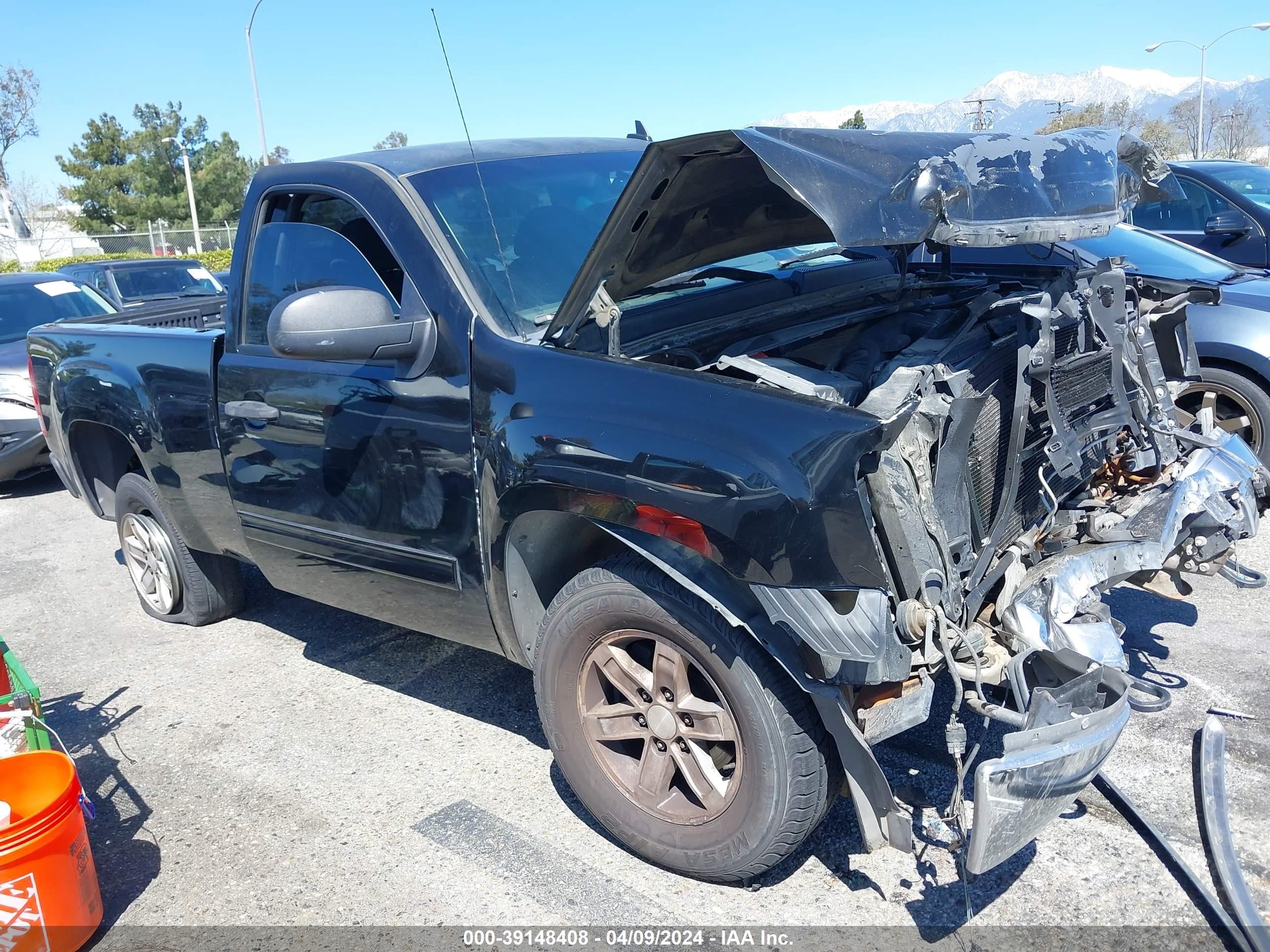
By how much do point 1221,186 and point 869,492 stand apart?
626cm

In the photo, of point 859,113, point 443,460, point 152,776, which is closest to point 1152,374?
point 443,460

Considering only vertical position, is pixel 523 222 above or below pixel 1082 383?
above

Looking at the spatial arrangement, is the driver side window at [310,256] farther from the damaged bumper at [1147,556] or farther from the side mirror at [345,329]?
the damaged bumper at [1147,556]

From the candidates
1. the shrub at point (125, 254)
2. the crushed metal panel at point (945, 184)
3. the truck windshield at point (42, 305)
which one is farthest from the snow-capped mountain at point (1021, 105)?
the shrub at point (125, 254)

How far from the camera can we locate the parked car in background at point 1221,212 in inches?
262

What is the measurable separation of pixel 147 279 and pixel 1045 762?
13.0m

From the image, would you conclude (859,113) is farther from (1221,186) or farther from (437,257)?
(437,257)

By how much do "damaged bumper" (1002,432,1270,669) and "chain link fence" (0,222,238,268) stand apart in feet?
105

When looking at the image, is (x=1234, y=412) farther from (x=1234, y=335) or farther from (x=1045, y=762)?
(x=1045, y=762)

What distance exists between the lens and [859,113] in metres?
45.8

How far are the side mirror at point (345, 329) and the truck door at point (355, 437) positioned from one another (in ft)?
0.27

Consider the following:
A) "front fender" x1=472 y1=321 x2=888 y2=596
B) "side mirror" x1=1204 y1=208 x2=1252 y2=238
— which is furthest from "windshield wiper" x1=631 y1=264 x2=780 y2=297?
"side mirror" x1=1204 y1=208 x2=1252 y2=238

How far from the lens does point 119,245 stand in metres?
35.9

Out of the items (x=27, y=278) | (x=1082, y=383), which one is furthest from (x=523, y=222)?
(x=27, y=278)
